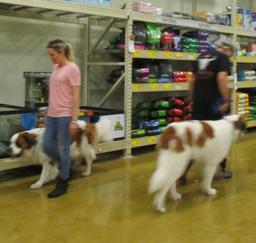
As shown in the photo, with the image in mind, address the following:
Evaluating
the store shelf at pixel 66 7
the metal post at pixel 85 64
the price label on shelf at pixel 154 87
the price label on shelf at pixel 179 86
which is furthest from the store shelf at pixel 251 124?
the store shelf at pixel 66 7

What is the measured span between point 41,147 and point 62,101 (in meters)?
0.65

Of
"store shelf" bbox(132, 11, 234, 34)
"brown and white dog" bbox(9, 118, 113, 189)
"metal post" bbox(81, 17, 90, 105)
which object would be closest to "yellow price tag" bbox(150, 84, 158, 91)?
"store shelf" bbox(132, 11, 234, 34)

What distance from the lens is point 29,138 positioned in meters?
4.51

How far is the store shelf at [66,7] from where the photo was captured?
457 cm

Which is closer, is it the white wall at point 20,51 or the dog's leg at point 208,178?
the dog's leg at point 208,178

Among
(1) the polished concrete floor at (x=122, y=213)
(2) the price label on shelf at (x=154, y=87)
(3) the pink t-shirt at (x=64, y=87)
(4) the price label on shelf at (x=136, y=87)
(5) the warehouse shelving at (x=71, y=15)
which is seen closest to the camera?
(1) the polished concrete floor at (x=122, y=213)

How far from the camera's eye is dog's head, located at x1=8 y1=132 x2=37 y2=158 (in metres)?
4.49

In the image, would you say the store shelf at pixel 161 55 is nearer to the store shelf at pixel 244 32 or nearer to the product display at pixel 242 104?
the store shelf at pixel 244 32

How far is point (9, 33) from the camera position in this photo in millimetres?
5684

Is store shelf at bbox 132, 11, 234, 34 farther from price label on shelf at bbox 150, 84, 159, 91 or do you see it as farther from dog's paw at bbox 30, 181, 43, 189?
dog's paw at bbox 30, 181, 43, 189

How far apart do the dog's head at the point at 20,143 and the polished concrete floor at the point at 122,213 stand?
1.23 ft

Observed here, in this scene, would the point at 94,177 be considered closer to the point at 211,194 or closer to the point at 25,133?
the point at 25,133

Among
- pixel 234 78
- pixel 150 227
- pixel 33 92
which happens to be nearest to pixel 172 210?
pixel 150 227

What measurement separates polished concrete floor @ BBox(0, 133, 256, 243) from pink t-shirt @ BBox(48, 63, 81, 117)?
0.85 meters
